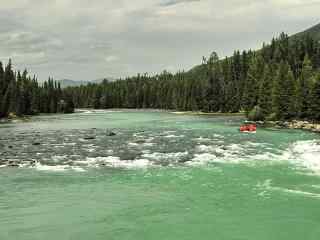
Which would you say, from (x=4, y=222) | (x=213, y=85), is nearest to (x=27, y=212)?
(x=4, y=222)

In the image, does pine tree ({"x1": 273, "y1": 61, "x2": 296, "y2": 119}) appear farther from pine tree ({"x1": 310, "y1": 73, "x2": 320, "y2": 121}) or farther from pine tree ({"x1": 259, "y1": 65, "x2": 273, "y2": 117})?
pine tree ({"x1": 310, "y1": 73, "x2": 320, "y2": 121})

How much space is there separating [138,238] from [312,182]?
59.8ft

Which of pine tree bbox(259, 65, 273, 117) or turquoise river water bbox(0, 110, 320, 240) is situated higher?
pine tree bbox(259, 65, 273, 117)

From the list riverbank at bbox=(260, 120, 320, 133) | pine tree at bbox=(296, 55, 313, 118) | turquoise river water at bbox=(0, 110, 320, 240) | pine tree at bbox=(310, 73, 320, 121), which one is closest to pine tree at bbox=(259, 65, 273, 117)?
riverbank at bbox=(260, 120, 320, 133)

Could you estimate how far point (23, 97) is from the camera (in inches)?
5994

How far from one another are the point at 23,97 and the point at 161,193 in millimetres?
134755

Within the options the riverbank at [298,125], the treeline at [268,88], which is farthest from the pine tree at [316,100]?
the riverbank at [298,125]

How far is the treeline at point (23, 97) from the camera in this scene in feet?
462

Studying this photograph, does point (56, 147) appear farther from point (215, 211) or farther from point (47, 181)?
point (215, 211)

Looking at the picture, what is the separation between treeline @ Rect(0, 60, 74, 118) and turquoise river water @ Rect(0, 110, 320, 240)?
94154 mm

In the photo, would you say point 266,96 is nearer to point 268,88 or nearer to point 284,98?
point 268,88

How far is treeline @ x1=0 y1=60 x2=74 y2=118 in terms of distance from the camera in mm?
140750

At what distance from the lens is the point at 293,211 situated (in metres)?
25.0

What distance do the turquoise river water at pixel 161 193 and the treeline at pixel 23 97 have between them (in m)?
94.2
